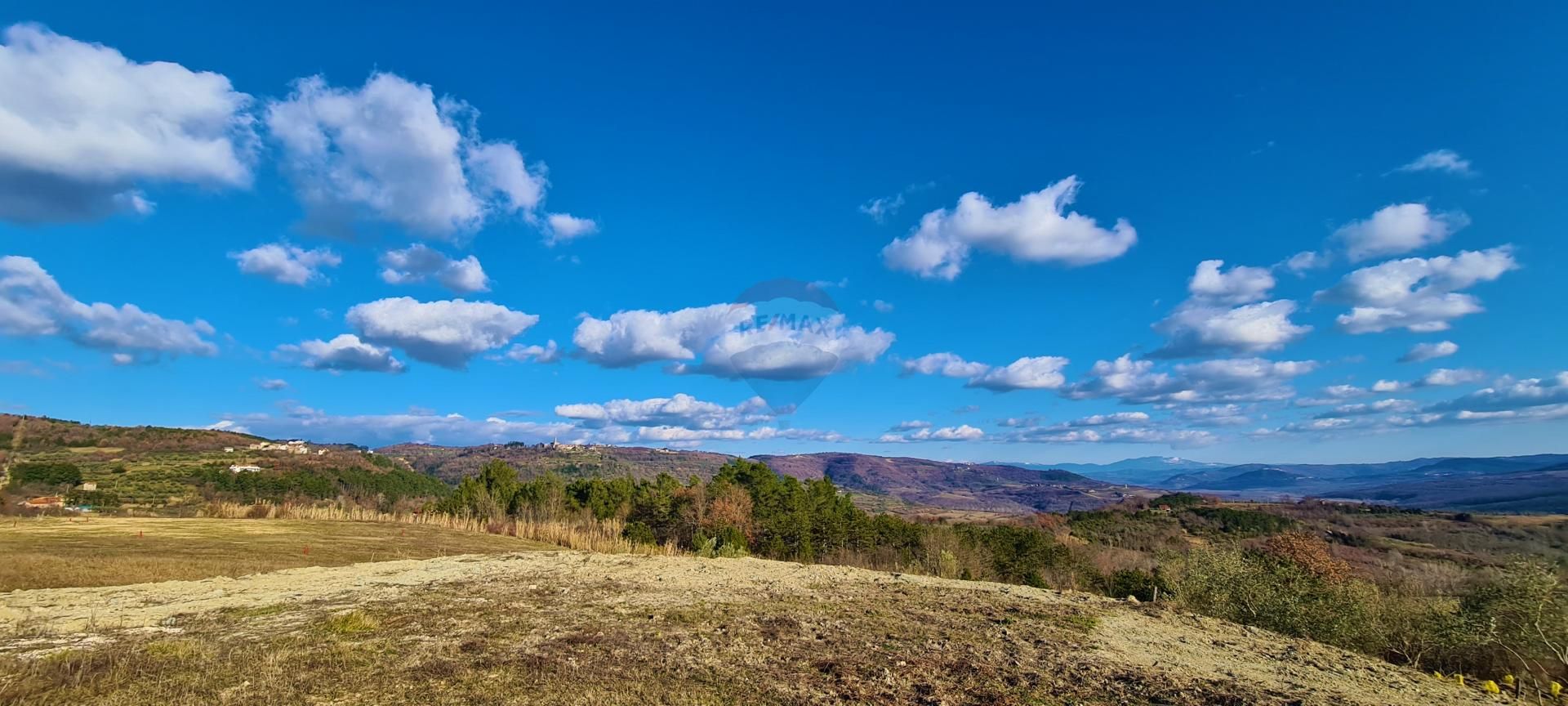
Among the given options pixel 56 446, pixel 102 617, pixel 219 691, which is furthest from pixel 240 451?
pixel 219 691

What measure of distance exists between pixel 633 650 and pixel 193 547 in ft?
53.9

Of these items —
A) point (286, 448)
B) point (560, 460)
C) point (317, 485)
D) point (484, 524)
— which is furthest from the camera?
point (560, 460)

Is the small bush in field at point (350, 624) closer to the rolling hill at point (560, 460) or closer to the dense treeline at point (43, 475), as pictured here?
the dense treeline at point (43, 475)

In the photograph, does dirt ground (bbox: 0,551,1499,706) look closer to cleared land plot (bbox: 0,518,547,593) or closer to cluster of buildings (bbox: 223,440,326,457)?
cleared land plot (bbox: 0,518,547,593)

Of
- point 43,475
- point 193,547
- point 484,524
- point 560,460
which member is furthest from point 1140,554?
point 560,460

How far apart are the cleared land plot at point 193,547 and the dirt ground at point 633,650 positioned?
131cm

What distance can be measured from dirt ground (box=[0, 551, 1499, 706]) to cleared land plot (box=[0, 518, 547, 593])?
51.6 inches

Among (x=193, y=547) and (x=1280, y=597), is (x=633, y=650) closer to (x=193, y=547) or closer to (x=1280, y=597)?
(x=1280, y=597)

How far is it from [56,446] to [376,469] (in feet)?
94.1

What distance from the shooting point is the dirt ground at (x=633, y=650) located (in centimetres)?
674

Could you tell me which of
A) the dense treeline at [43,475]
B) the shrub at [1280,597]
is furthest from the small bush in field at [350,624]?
the dense treeline at [43,475]

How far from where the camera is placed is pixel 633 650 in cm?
861

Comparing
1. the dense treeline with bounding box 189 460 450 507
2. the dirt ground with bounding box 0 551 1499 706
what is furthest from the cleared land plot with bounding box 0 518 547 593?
the dense treeline with bounding box 189 460 450 507

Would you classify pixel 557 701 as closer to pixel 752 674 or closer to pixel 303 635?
pixel 752 674
